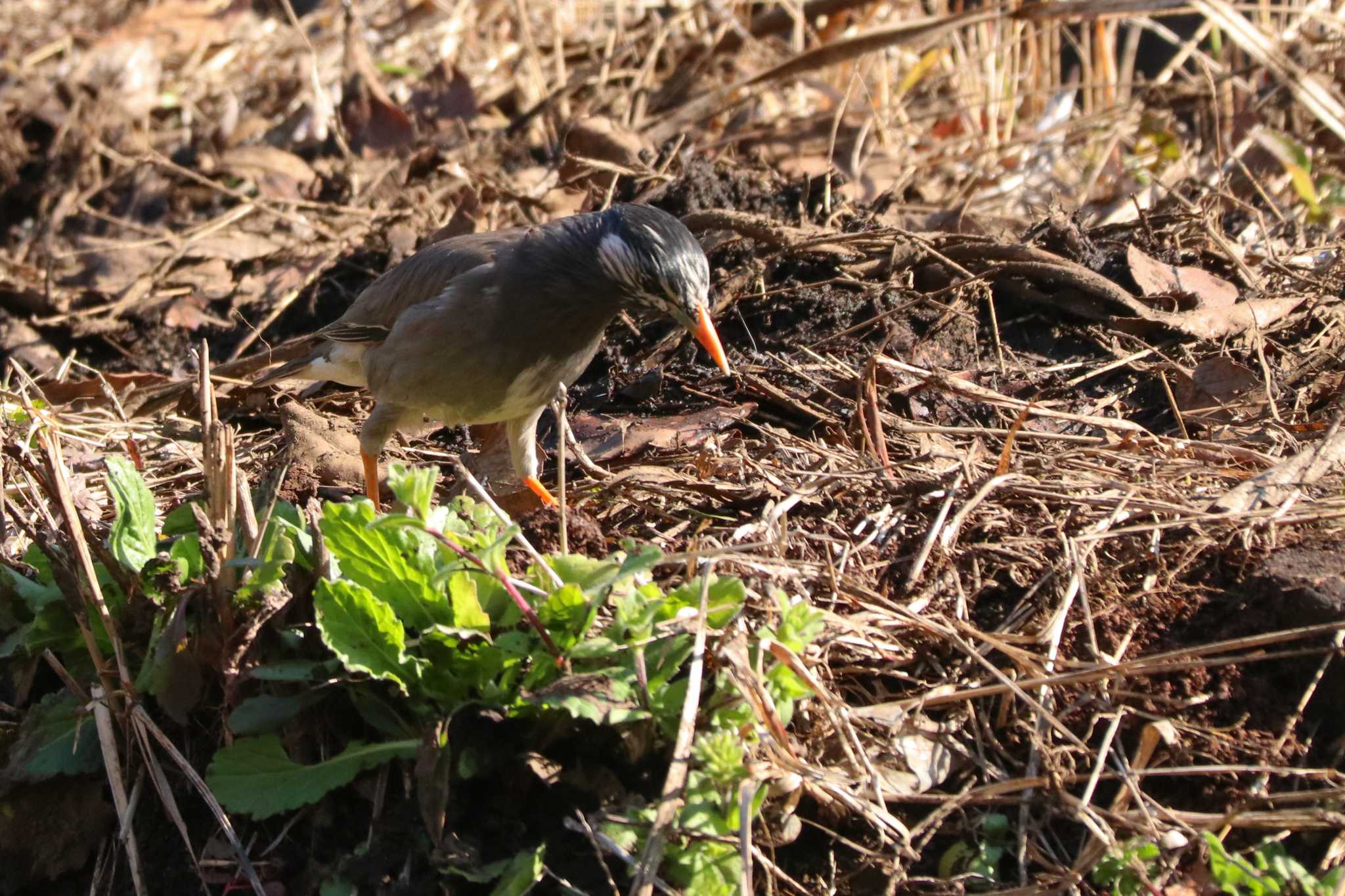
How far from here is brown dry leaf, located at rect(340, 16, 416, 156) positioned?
764 cm

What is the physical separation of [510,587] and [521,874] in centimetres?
60

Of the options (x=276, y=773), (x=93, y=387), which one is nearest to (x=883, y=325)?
(x=276, y=773)

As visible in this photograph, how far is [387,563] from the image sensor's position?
9.86 ft

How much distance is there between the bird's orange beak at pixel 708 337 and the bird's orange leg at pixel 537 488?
80 cm

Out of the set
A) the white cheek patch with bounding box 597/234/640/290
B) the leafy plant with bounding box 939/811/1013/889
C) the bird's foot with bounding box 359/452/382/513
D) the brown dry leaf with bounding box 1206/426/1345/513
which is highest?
the white cheek patch with bounding box 597/234/640/290

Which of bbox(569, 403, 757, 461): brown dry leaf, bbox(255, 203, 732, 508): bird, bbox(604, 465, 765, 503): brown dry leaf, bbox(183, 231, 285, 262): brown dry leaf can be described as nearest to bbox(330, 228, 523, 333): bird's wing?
bbox(255, 203, 732, 508): bird

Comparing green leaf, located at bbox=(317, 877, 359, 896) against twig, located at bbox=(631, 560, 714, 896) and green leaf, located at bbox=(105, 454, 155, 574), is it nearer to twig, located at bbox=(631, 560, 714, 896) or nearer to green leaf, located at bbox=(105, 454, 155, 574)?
twig, located at bbox=(631, 560, 714, 896)

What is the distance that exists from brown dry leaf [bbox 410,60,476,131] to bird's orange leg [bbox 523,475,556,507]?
11.6 feet

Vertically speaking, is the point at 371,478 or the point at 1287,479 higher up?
the point at 1287,479

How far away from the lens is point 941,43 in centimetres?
816

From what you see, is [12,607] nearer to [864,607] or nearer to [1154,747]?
[864,607]

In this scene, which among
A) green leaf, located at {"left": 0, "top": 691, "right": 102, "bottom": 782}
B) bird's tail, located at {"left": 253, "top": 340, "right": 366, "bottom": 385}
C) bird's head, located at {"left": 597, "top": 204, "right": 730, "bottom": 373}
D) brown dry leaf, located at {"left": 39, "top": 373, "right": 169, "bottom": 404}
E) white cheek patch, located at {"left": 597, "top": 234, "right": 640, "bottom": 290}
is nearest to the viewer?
green leaf, located at {"left": 0, "top": 691, "right": 102, "bottom": 782}

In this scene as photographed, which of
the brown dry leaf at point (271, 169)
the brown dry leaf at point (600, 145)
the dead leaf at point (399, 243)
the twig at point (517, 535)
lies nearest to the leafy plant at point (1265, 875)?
the twig at point (517, 535)

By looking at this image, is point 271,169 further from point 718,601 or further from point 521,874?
point 521,874
